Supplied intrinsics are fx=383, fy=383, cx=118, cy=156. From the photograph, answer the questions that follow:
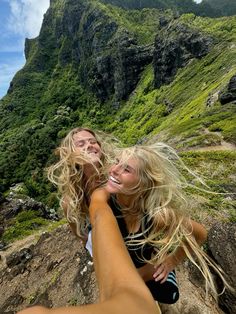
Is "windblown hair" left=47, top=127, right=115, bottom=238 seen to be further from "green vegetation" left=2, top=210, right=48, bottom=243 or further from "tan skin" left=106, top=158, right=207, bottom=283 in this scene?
"green vegetation" left=2, top=210, right=48, bottom=243

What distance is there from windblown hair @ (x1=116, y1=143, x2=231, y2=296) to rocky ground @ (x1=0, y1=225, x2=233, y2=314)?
4185 mm

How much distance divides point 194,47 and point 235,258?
4179 inches

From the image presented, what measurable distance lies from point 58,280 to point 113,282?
10.8 metres

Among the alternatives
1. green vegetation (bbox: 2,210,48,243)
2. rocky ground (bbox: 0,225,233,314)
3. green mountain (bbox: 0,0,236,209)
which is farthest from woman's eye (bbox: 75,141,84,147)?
green mountain (bbox: 0,0,236,209)

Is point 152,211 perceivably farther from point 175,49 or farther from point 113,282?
point 175,49

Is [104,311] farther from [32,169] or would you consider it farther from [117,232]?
[32,169]

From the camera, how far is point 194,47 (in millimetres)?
108188

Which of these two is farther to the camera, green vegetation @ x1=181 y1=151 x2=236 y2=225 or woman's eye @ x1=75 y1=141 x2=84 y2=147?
green vegetation @ x1=181 y1=151 x2=236 y2=225

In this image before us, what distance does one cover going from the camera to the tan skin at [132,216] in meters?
3.93

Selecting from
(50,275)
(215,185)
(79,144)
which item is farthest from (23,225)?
(79,144)

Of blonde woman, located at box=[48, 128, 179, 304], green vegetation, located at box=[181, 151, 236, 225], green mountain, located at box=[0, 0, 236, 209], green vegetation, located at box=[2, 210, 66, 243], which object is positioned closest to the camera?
blonde woman, located at box=[48, 128, 179, 304]

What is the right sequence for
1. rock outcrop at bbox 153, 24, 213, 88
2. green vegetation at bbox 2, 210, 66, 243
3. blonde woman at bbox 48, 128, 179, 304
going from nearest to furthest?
1. blonde woman at bbox 48, 128, 179, 304
2. green vegetation at bbox 2, 210, 66, 243
3. rock outcrop at bbox 153, 24, 213, 88

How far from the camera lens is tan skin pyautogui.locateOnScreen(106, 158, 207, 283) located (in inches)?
155

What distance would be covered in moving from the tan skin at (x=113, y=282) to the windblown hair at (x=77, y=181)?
1.56 metres
